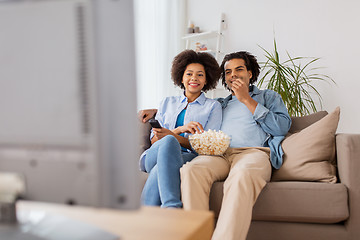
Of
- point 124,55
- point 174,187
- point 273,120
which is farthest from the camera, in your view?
point 273,120

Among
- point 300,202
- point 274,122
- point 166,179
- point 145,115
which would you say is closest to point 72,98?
point 166,179

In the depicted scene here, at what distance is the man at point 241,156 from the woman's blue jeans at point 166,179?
0.04 m

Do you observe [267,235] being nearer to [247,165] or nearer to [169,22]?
[247,165]

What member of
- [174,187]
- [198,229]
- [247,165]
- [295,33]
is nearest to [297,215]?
[247,165]

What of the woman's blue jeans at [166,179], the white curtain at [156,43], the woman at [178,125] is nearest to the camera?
the woman's blue jeans at [166,179]

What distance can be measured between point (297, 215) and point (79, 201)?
1309mm

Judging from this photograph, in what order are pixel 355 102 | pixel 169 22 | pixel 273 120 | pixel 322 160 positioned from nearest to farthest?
1. pixel 322 160
2. pixel 273 120
3. pixel 355 102
4. pixel 169 22

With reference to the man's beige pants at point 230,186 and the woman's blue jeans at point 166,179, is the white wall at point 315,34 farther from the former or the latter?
the woman's blue jeans at point 166,179

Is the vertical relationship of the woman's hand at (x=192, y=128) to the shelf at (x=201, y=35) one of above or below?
below

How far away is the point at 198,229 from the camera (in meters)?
0.54

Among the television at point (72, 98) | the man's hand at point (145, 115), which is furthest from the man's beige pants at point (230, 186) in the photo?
the television at point (72, 98)

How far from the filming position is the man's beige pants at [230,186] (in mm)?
1290

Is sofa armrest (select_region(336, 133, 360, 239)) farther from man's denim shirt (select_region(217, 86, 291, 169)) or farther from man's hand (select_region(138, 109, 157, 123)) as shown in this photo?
man's hand (select_region(138, 109, 157, 123))

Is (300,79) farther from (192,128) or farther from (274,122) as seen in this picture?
(192,128)
